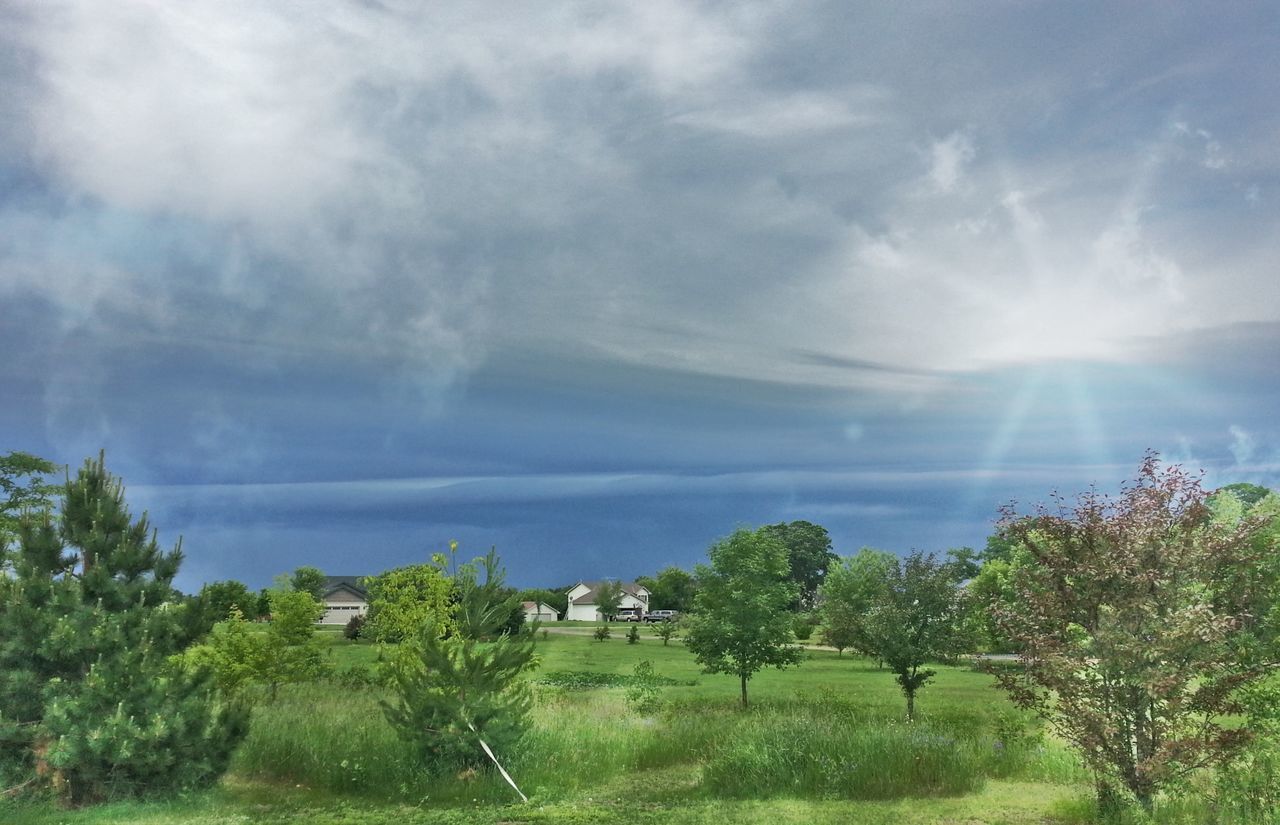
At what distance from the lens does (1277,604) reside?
17250mm

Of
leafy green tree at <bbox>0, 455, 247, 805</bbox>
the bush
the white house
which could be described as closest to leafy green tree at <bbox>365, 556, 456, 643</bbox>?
leafy green tree at <bbox>0, 455, 247, 805</bbox>

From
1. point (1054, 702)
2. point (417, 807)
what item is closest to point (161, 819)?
point (417, 807)

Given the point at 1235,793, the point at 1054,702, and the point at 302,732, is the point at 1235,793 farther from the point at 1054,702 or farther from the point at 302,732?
the point at 302,732

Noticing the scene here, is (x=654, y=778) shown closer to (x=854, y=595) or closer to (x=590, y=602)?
(x=854, y=595)

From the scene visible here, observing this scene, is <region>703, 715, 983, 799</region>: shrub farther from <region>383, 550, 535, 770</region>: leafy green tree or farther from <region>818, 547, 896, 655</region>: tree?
<region>818, 547, 896, 655</region>: tree

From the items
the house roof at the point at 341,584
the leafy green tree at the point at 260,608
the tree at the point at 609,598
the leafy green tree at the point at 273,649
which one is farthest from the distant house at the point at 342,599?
the leafy green tree at the point at 273,649

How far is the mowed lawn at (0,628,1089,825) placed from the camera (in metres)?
12.6

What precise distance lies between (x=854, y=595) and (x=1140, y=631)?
1509 inches

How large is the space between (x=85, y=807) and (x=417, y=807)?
504 cm

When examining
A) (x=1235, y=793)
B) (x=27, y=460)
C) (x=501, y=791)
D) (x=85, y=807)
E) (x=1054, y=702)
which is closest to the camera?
(x=1235, y=793)

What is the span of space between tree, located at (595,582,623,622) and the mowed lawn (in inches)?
2904

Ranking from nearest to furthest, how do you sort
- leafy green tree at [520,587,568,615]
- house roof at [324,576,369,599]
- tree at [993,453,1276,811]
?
tree at [993,453,1276,811]
house roof at [324,576,369,599]
leafy green tree at [520,587,568,615]

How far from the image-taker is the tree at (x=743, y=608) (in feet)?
92.7

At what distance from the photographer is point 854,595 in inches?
1884
